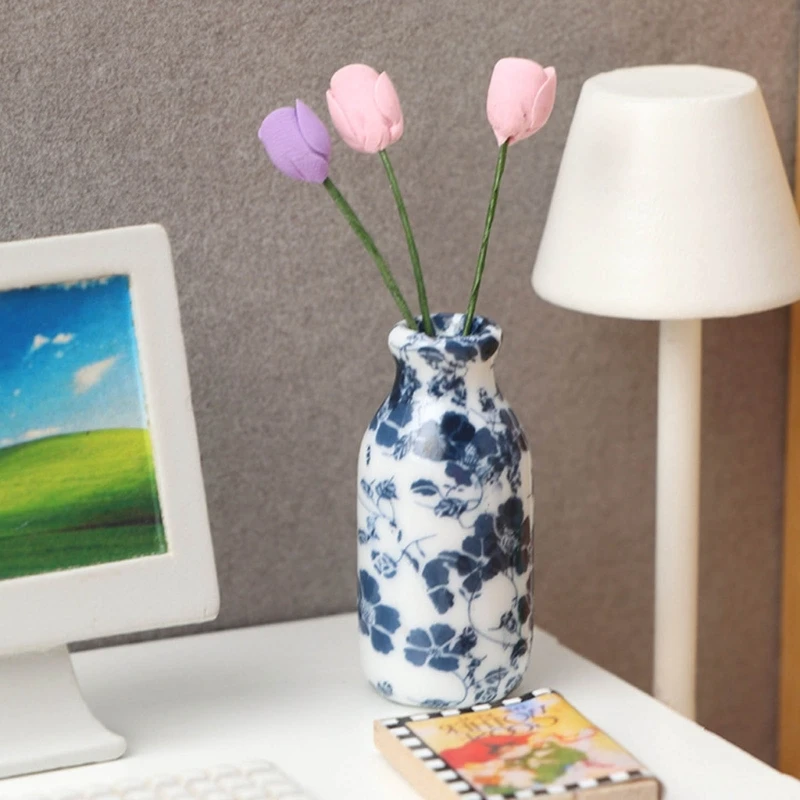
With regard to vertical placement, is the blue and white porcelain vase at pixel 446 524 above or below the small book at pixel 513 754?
above

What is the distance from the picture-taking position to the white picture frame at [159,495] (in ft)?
2.42

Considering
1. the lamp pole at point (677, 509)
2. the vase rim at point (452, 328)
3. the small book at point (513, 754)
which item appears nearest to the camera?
the small book at point (513, 754)

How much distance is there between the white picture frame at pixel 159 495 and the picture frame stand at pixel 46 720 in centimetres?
3

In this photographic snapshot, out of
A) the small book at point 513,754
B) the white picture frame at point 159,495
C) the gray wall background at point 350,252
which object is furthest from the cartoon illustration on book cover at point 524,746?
the gray wall background at point 350,252

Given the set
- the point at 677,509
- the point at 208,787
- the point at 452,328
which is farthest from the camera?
the point at 677,509

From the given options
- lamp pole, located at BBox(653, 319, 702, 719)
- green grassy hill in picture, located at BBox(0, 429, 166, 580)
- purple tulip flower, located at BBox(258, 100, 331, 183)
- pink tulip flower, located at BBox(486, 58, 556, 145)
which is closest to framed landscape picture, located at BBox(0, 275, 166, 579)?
green grassy hill in picture, located at BBox(0, 429, 166, 580)

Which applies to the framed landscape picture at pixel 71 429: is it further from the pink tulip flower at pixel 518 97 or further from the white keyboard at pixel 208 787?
the pink tulip flower at pixel 518 97

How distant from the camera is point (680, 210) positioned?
32.6 inches

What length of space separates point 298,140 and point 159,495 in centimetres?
21

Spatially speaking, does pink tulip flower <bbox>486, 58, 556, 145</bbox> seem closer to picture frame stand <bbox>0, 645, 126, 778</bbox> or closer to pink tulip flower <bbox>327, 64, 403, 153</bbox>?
pink tulip flower <bbox>327, 64, 403, 153</bbox>

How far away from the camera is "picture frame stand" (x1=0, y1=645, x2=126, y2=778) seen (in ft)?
2.51

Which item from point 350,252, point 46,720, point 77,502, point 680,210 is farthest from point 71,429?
point 680,210

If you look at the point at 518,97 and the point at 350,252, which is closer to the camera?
the point at 518,97

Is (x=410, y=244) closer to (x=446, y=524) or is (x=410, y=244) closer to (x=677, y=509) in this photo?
(x=446, y=524)
